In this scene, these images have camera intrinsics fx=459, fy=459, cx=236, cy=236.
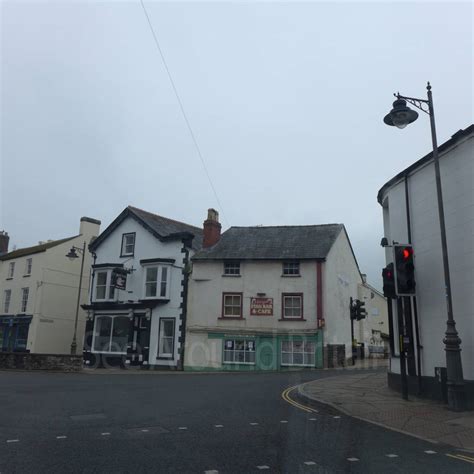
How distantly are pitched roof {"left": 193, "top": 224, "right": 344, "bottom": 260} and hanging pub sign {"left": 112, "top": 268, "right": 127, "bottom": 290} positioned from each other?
4.87 metres

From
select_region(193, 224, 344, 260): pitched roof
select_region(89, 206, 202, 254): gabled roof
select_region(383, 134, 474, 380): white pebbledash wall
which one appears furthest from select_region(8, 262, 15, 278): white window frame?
select_region(383, 134, 474, 380): white pebbledash wall

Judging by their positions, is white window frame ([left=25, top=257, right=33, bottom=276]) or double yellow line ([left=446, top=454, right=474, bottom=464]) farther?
white window frame ([left=25, top=257, right=33, bottom=276])

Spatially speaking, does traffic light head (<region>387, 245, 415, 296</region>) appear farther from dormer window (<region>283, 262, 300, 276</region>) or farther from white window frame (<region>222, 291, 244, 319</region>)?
white window frame (<region>222, 291, 244, 319</region>)

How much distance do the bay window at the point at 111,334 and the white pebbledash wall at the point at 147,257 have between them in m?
0.68

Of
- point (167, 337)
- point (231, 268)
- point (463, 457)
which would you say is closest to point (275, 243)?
point (231, 268)

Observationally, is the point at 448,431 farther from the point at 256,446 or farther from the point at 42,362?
the point at 42,362

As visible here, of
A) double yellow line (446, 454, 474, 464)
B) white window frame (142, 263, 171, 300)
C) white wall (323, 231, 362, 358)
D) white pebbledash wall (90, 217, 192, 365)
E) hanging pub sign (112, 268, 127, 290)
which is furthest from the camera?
hanging pub sign (112, 268, 127, 290)

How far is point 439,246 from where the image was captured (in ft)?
41.7

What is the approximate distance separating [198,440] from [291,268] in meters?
21.5

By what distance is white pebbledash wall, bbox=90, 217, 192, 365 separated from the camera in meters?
28.9

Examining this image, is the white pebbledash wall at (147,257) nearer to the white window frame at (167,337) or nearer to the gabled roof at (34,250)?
the white window frame at (167,337)

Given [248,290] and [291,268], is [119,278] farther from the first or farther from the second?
[291,268]

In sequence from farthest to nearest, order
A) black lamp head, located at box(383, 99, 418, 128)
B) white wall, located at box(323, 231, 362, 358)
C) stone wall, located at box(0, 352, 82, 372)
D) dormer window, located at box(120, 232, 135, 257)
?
dormer window, located at box(120, 232, 135, 257) → white wall, located at box(323, 231, 362, 358) → stone wall, located at box(0, 352, 82, 372) → black lamp head, located at box(383, 99, 418, 128)

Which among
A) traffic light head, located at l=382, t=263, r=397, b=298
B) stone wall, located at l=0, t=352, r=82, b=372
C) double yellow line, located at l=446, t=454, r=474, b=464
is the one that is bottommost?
double yellow line, located at l=446, t=454, r=474, b=464
